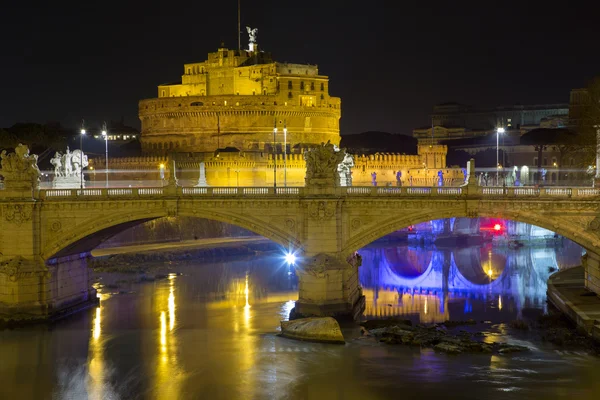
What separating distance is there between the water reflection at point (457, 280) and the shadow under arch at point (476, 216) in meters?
4.71

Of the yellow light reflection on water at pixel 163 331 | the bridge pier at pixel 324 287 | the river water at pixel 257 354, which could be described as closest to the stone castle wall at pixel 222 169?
the river water at pixel 257 354

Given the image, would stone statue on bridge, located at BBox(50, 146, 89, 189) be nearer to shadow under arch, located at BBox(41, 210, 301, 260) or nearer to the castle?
shadow under arch, located at BBox(41, 210, 301, 260)

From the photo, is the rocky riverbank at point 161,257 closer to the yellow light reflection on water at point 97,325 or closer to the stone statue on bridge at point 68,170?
the stone statue on bridge at point 68,170

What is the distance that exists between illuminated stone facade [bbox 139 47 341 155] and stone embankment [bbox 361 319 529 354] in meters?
50.4

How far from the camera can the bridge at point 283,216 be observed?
38.1 meters

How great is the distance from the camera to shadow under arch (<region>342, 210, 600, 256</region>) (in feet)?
120

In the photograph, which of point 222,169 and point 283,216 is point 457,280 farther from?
point 222,169

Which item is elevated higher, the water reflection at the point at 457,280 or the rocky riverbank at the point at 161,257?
the rocky riverbank at the point at 161,257

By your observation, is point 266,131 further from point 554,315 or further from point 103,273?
point 554,315

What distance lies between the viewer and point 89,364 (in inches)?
1340

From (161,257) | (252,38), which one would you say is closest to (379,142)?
(252,38)

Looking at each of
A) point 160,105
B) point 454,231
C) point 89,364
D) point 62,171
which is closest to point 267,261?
point 62,171

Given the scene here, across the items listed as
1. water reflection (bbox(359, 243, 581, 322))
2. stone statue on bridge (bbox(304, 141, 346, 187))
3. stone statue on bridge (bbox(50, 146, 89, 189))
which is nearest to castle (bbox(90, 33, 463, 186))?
water reflection (bbox(359, 243, 581, 322))

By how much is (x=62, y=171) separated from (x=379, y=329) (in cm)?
2238
